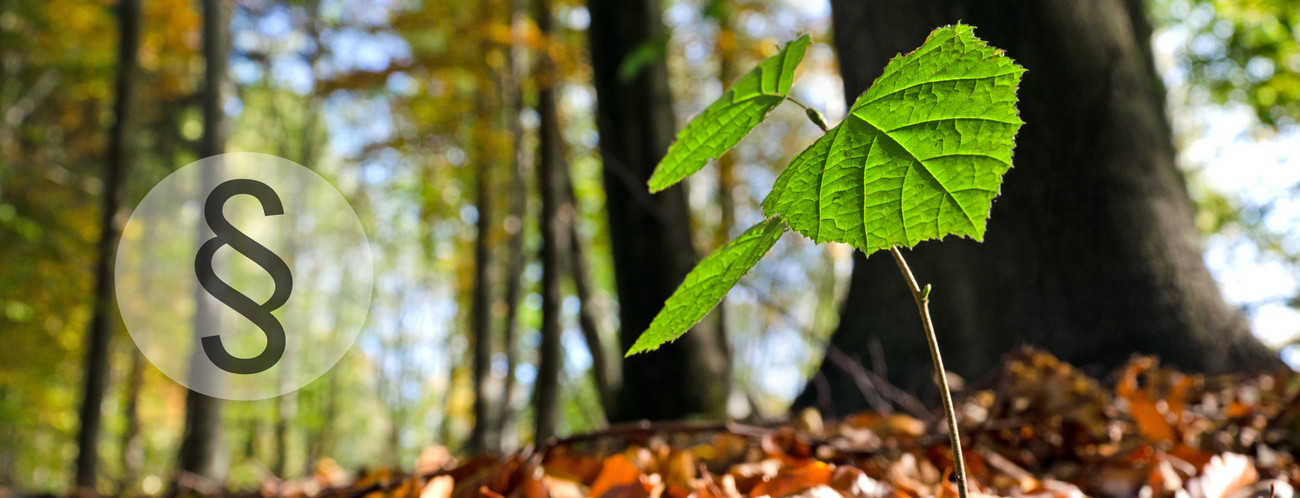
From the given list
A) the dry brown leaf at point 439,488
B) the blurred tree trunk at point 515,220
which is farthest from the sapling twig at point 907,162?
the blurred tree trunk at point 515,220

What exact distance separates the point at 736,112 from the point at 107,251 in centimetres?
845

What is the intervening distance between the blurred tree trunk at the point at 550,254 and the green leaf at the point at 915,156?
5.41 meters

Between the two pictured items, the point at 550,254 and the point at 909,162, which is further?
the point at 550,254

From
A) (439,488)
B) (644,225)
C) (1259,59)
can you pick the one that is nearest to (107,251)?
(644,225)

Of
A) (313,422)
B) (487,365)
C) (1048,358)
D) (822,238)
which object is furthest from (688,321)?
(313,422)

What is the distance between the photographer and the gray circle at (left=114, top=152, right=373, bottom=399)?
685 centimetres

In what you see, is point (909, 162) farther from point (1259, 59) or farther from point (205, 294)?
point (205, 294)

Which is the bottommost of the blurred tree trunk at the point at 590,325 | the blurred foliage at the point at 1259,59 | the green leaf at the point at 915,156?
the blurred tree trunk at the point at 590,325

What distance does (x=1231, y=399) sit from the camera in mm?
1270

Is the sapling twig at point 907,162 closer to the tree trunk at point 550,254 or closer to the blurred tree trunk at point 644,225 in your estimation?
the blurred tree trunk at point 644,225

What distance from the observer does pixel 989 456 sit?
3.15ft

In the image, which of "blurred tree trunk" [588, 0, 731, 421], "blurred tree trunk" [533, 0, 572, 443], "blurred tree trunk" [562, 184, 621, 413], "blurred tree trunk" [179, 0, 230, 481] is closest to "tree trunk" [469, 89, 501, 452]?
"blurred tree trunk" [533, 0, 572, 443]

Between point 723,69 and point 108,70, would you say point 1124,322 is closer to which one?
point 723,69

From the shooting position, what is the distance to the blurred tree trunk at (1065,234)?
1577 millimetres
